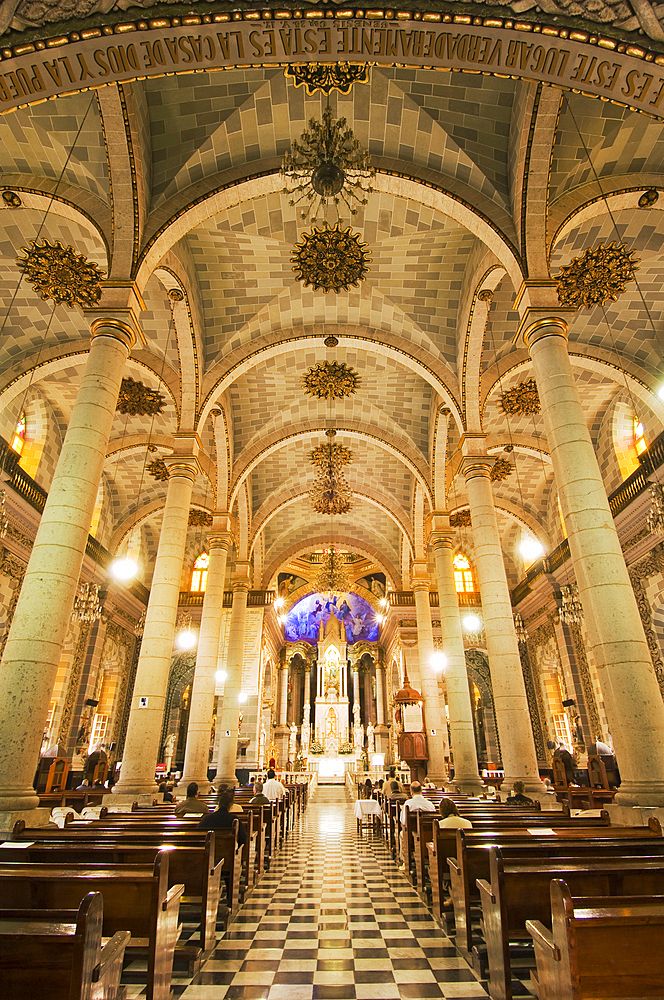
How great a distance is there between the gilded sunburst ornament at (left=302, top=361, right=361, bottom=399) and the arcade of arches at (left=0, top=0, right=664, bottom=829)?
0.24 metres

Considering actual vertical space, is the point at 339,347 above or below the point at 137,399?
above

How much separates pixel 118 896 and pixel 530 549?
22264 mm

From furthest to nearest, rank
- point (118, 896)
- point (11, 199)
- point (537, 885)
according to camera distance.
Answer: point (11, 199) < point (537, 885) < point (118, 896)

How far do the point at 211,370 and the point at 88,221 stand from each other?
4471 millimetres

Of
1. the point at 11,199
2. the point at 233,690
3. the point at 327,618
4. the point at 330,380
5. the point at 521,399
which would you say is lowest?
the point at 233,690

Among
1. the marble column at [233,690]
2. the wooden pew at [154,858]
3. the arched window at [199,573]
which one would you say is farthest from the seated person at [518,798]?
the arched window at [199,573]

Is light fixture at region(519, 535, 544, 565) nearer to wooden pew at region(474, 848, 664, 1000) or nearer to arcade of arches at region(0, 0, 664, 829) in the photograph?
arcade of arches at region(0, 0, 664, 829)

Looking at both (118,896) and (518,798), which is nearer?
(118,896)

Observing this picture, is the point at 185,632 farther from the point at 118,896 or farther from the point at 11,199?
the point at 118,896

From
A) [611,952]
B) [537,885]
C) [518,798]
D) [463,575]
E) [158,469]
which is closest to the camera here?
[611,952]

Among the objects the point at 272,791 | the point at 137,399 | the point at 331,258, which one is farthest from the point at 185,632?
the point at 331,258

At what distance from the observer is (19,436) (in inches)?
620

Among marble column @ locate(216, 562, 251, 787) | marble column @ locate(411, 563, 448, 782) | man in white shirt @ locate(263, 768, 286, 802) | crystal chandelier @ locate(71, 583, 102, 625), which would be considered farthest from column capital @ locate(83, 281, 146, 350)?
marble column @ locate(411, 563, 448, 782)

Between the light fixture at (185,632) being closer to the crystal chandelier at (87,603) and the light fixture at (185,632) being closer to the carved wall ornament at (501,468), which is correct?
the crystal chandelier at (87,603)
